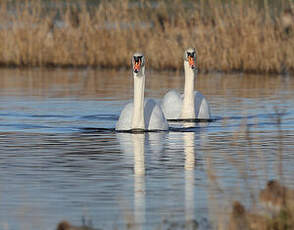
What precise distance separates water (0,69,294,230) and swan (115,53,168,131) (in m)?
0.21

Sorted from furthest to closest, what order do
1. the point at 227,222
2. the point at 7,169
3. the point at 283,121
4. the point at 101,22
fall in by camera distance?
the point at 101,22 < the point at 283,121 < the point at 7,169 < the point at 227,222

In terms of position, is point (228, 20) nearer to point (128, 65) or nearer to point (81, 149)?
point (128, 65)

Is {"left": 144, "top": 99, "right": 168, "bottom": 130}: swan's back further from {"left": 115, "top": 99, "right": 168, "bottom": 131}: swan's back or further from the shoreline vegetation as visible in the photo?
the shoreline vegetation

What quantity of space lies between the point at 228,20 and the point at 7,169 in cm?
1436

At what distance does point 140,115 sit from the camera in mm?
13898

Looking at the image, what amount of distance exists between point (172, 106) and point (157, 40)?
7.83 metres

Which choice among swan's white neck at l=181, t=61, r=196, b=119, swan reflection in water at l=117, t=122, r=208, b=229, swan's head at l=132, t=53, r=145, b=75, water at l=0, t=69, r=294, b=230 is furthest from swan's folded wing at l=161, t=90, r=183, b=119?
swan's head at l=132, t=53, r=145, b=75

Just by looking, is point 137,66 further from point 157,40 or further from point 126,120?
point 157,40

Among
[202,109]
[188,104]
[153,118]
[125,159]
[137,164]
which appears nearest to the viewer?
[137,164]

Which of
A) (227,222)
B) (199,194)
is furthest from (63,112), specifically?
(227,222)

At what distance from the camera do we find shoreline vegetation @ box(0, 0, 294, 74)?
23.4m

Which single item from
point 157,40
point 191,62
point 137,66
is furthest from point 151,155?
point 157,40

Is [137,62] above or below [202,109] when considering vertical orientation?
above

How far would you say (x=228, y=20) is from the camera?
24.0m
